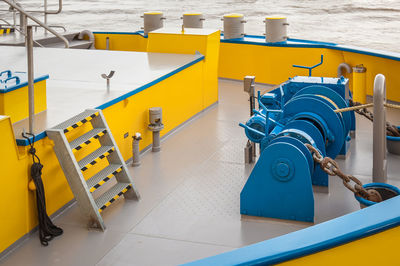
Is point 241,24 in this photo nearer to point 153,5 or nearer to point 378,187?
point 378,187

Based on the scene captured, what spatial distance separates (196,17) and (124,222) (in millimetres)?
6206

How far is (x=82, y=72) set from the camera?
24.0ft

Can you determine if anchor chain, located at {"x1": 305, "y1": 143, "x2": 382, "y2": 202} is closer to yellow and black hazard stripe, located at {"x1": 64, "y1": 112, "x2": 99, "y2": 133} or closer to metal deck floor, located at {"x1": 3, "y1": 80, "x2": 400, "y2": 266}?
metal deck floor, located at {"x1": 3, "y1": 80, "x2": 400, "y2": 266}

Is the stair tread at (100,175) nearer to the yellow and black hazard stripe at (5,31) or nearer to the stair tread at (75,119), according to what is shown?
the stair tread at (75,119)

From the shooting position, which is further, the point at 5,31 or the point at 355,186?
the point at 5,31

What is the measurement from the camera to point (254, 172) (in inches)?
185

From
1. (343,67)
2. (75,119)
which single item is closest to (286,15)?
(343,67)

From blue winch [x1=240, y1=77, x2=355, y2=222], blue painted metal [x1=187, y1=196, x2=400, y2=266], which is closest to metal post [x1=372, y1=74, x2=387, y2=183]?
blue winch [x1=240, y1=77, x2=355, y2=222]

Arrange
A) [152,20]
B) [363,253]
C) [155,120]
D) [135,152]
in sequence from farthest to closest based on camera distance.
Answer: [152,20]
[155,120]
[135,152]
[363,253]

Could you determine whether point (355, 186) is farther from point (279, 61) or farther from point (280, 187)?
point (279, 61)

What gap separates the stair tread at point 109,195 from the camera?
485 centimetres

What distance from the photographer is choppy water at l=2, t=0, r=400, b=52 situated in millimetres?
23469

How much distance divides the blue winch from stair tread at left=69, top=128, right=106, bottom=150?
1.31 metres

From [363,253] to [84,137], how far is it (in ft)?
10.4
